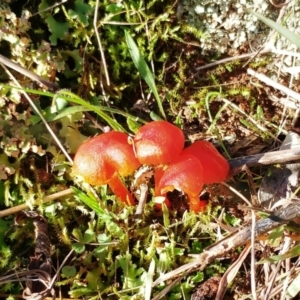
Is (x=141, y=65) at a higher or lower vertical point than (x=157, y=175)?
higher

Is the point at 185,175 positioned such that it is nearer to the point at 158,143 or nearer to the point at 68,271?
the point at 158,143

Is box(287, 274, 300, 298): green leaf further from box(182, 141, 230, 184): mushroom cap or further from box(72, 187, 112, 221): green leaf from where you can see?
box(72, 187, 112, 221): green leaf

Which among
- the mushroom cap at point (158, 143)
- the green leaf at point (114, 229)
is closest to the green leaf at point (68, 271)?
the green leaf at point (114, 229)

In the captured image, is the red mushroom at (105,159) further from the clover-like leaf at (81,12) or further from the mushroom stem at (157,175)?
the clover-like leaf at (81,12)

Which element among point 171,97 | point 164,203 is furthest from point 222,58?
point 164,203

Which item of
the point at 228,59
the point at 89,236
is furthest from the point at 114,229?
the point at 228,59

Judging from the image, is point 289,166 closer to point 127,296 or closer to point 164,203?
point 164,203

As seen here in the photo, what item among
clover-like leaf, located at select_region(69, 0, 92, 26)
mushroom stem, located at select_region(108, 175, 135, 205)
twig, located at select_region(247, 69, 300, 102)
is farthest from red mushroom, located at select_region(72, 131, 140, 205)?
twig, located at select_region(247, 69, 300, 102)
